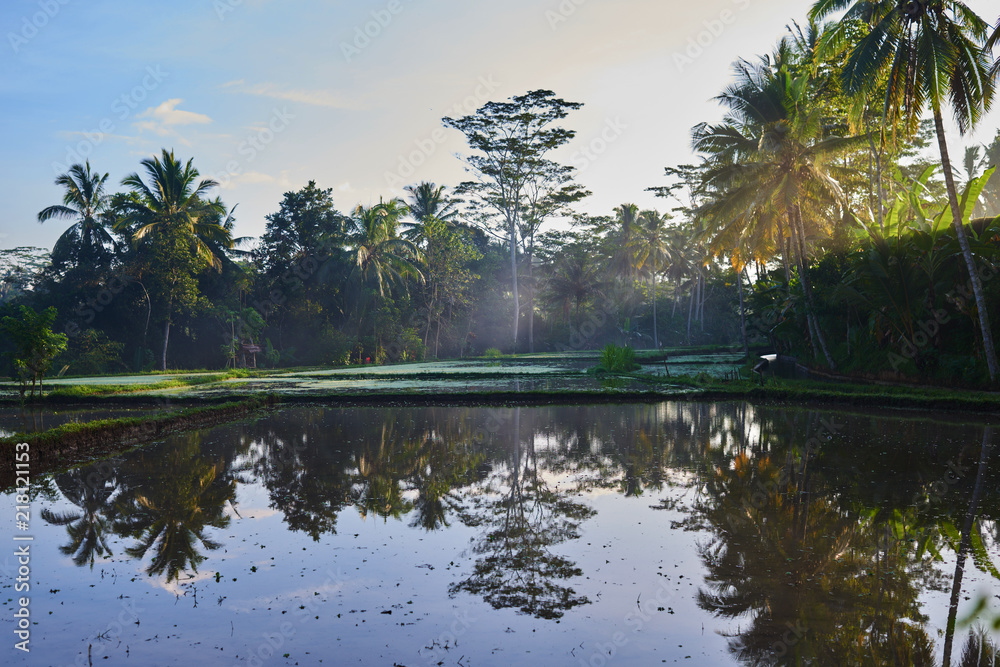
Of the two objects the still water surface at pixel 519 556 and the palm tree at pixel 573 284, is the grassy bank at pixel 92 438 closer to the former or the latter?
the still water surface at pixel 519 556

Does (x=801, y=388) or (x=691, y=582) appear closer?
(x=691, y=582)

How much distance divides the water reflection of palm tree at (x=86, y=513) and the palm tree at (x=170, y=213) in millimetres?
23982

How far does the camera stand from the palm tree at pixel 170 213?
2970 cm

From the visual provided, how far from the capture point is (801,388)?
15281 mm

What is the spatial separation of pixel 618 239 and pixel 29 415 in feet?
142

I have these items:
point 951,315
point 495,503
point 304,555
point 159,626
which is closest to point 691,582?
point 495,503

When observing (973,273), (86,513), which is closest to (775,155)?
(973,273)

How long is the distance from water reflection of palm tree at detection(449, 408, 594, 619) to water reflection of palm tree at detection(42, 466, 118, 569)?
122 inches

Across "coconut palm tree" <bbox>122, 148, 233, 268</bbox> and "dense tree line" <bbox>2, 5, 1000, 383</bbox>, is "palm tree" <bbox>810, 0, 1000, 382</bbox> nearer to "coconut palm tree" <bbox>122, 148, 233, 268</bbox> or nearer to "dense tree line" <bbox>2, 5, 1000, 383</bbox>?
"dense tree line" <bbox>2, 5, 1000, 383</bbox>

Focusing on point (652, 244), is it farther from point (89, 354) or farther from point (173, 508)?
point (173, 508)

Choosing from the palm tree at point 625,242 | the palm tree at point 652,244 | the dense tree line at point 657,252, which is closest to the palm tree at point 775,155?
the dense tree line at point 657,252

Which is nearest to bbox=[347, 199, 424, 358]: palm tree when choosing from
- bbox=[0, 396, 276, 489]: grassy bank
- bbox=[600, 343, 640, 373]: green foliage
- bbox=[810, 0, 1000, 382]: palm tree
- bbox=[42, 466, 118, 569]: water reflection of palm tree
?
bbox=[600, 343, 640, 373]: green foliage

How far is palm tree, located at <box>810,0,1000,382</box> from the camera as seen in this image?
13594mm

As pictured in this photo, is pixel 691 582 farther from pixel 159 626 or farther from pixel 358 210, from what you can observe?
pixel 358 210
